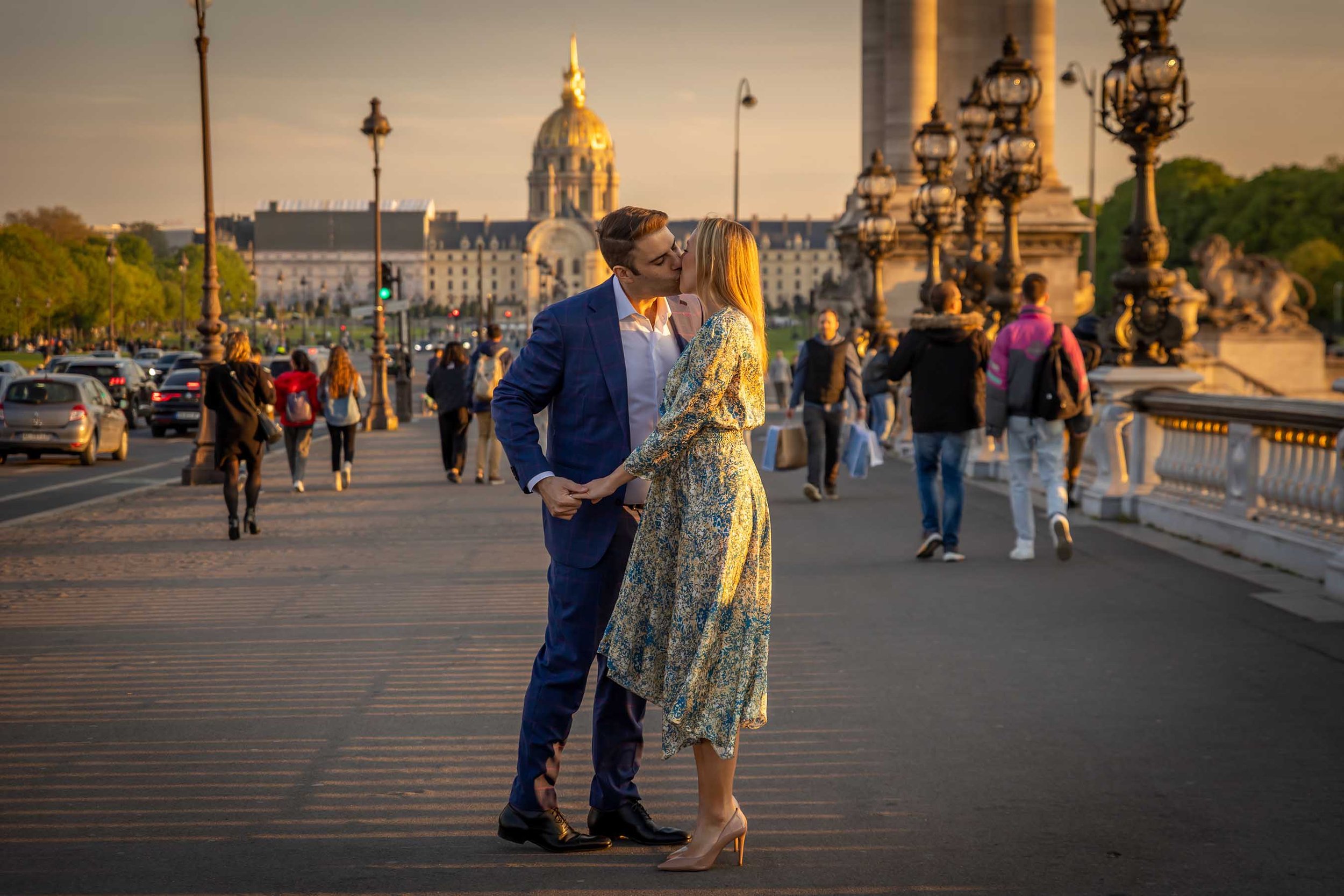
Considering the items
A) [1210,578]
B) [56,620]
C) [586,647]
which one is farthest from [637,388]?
Answer: [1210,578]

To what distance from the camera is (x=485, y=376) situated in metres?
20.9

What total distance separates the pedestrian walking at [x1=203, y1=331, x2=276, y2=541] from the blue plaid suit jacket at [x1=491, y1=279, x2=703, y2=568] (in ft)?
32.0

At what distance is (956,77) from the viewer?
4112 cm

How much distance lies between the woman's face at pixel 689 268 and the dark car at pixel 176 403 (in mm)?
31800

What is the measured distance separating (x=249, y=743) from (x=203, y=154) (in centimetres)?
1745

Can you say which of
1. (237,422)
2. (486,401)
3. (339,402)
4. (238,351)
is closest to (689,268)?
(237,422)

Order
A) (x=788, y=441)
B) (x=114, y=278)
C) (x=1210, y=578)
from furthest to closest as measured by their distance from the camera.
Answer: (x=114, y=278), (x=1210, y=578), (x=788, y=441)

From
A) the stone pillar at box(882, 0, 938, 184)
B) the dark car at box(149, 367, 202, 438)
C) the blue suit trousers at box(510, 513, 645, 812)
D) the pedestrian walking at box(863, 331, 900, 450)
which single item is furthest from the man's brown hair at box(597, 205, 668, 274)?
the stone pillar at box(882, 0, 938, 184)

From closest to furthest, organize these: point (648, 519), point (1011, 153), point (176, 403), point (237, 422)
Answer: point (648, 519) < point (237, 422) < point (1011, 153) < point (176, 403)

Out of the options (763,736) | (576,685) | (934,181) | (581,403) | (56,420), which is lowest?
(763,736)

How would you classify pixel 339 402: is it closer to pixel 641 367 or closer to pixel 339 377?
pixel 339 377

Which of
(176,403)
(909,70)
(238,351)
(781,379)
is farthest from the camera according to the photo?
(781,379)

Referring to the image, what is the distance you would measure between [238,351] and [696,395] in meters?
10.8

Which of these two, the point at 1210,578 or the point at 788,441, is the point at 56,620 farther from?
the point at 1210,578
